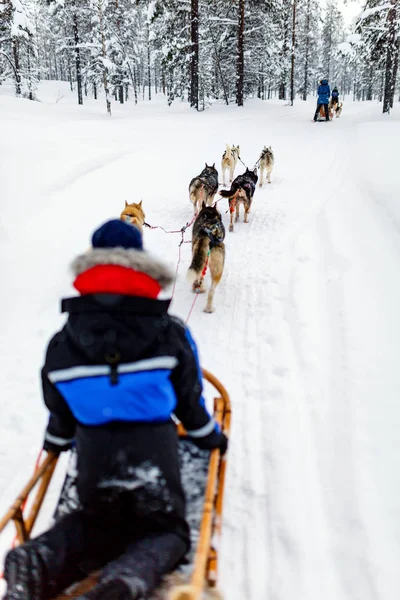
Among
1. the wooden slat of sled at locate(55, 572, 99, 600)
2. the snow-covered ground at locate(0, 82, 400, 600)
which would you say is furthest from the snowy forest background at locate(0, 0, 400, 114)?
the wooden slat of sled at locate(55, 572, 99, 600)

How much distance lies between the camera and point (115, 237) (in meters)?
1.95

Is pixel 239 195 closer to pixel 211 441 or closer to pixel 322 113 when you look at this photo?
pixel 211 441

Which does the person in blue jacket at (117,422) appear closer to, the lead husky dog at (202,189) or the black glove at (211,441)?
the black glove at (211,441)

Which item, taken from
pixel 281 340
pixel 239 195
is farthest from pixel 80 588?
pixel 239 195

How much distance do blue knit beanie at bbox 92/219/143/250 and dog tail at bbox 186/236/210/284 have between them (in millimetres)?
2756

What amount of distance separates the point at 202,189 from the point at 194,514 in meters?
7.38

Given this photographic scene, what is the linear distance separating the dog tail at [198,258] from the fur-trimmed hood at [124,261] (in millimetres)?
2855

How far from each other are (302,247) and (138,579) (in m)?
6.14

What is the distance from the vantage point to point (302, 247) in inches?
276

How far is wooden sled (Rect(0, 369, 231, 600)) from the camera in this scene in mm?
1587

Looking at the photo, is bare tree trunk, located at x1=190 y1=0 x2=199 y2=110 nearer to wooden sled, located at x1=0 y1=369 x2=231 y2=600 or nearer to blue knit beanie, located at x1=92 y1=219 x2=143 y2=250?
wooden sled, located at x1=0 y1=369 x2=231 y2=600

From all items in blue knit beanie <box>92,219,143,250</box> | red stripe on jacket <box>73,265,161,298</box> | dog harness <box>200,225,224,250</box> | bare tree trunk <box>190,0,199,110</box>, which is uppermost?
bare tree trunk <box>190,0,199,110</box>

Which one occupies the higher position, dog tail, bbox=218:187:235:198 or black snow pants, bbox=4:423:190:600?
dog tail, bbox=218:187:235:198

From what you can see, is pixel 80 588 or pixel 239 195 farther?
pixel 239 195
